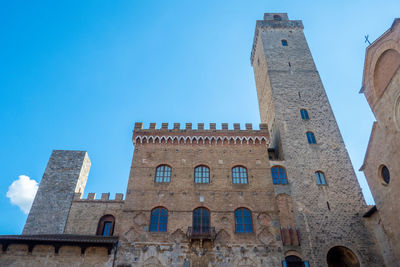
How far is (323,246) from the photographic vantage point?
56.0 ft

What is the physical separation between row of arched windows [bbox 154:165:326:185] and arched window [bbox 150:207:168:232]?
2213 millimetres

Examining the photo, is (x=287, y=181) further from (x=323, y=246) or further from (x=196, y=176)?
(x=196, y=176)

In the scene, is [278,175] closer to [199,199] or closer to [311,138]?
[311,138]


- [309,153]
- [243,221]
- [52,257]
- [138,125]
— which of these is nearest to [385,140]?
[309,153]

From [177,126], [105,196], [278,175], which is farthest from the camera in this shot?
[177,126]

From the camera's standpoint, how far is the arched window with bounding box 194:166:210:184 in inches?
779

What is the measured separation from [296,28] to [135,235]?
26.7 meters

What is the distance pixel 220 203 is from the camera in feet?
61.5

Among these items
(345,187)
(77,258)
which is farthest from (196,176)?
(345,187)

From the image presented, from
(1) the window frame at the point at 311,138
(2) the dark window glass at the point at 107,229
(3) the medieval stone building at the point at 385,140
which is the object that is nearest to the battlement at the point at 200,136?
(1) the window frame at the point at 311,138

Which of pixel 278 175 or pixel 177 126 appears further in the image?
pixel 177 126

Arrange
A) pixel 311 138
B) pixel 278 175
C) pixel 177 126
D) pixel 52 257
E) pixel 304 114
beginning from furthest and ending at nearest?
pixel 304 114
pixel 177 126
pixel 311 138
pixel 278 175
pixel 52 257

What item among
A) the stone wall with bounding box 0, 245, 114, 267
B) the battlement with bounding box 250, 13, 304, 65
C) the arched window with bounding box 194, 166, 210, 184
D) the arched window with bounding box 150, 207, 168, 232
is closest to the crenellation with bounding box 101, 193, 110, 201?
the stone wall with bounding box 0, 245, 114, 267

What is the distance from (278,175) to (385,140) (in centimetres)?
713
